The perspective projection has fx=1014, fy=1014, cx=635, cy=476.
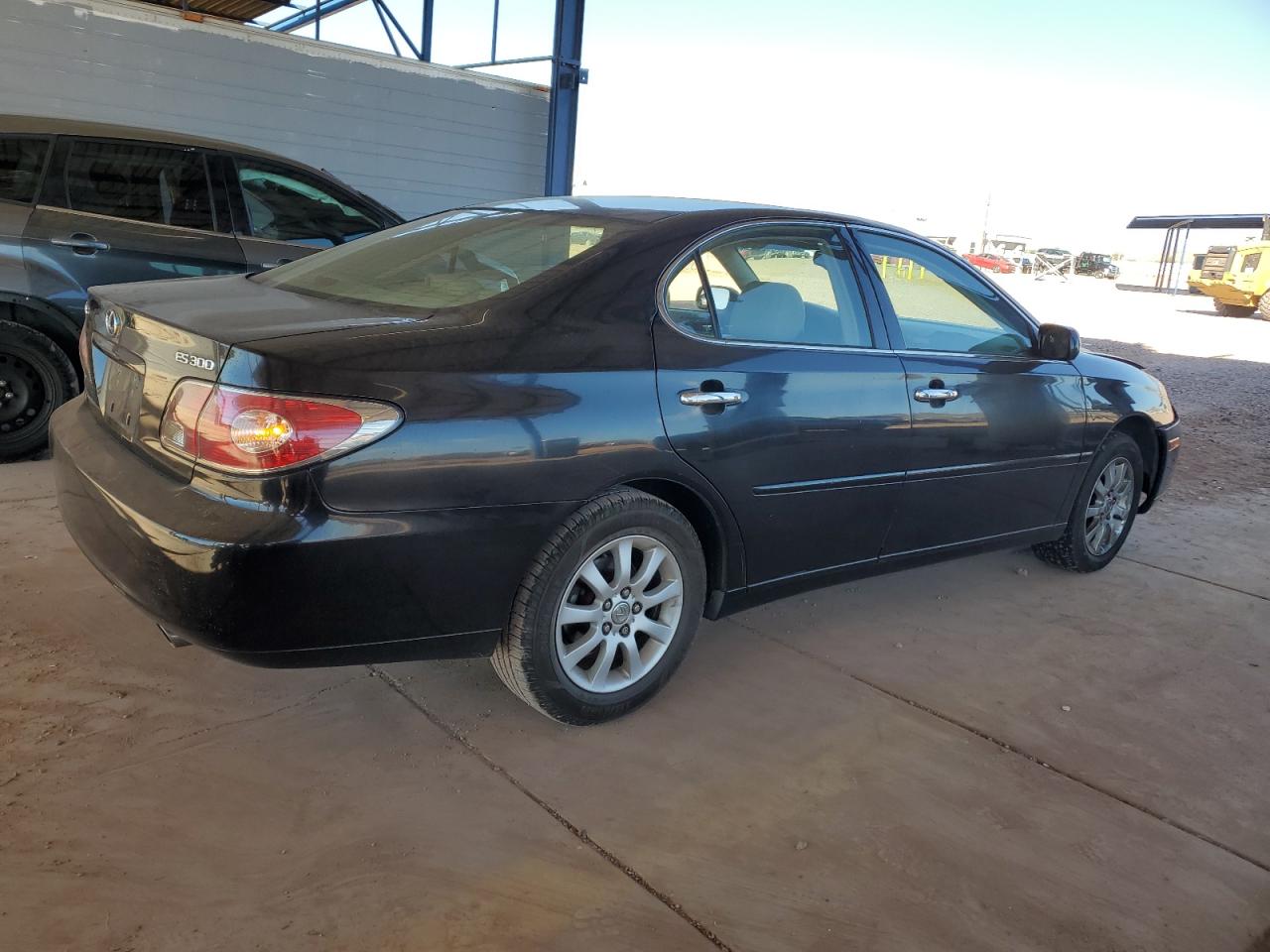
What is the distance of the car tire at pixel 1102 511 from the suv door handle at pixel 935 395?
3.98ft

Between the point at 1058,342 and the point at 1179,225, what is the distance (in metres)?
36.5

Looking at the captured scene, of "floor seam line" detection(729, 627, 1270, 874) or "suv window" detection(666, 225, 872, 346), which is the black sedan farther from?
"floor seam line" detection(729, 627, 1270, 874)

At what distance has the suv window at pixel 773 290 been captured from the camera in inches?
121

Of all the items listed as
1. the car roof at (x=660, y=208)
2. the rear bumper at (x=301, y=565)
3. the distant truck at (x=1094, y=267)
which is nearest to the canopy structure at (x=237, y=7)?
the car roof at (x=660, y=208)

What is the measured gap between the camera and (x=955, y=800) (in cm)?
281

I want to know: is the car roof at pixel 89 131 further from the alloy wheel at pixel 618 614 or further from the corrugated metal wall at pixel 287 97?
the alloy wheel at pixel 618 614

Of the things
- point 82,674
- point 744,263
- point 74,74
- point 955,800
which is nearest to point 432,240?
point 744,263

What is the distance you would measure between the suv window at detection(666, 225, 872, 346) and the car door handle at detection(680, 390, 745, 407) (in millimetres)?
187

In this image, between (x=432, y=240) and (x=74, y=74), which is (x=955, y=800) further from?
(x=74, y=74)

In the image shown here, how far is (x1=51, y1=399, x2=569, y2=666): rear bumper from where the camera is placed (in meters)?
2.31

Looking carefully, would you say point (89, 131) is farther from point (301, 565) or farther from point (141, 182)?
point (301, 565)

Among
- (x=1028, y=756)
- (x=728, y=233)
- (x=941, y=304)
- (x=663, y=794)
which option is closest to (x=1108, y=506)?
(x=941, y=304)

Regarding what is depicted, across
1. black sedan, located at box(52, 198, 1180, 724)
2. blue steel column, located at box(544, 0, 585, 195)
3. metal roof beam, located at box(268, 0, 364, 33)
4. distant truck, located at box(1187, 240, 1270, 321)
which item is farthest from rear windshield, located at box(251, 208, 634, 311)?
distant truck, located at box(1187, 240, 1270, 321)

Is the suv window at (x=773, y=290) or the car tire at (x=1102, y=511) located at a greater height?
the suv window at (x=773, y=290)
